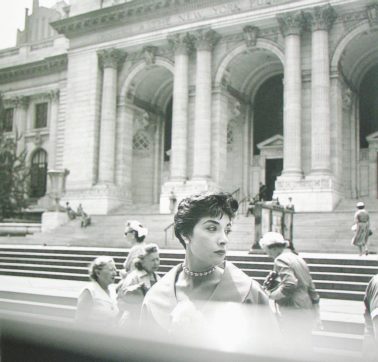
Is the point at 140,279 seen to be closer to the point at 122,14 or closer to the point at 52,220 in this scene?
the point at 52,220

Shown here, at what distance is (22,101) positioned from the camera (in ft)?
129

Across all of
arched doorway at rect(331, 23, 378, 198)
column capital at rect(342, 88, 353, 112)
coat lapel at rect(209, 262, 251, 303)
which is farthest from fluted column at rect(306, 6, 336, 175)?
coat lapel at rect(209, 262, 251, 303)

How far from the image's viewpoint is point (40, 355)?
1.05 meters

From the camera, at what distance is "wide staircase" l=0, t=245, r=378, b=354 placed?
757 centimetres

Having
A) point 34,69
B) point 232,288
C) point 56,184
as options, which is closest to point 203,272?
point 232,288

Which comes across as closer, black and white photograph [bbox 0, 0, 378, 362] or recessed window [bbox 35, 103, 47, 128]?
black and white photograph [bbox 0, 0, 378, 362]

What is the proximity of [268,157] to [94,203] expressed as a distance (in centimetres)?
1004

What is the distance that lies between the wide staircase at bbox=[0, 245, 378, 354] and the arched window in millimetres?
18853

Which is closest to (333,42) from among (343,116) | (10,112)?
(343,116)

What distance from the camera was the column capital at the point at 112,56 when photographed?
101ft

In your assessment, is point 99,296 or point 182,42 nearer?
point 99,296

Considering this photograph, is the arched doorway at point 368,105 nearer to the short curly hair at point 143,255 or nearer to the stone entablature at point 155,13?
the stone entablature at point 155,13

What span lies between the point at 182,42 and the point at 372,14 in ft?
31.4

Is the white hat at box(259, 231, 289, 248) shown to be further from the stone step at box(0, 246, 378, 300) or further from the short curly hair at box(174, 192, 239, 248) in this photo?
the stone step at box(0, 246, 378, 300)
